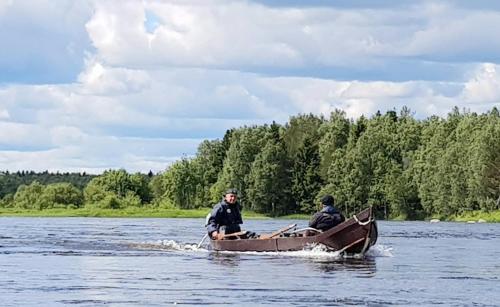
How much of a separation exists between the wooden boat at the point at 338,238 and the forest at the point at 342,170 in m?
76.5

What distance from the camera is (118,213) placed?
136125 millimetres

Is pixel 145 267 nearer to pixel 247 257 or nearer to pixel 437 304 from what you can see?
pixel 247 257

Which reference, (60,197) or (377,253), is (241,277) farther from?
(60,197)

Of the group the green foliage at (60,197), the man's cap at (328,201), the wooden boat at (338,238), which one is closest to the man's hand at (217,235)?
the wooden boat at (338,238)

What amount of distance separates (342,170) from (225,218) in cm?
9298

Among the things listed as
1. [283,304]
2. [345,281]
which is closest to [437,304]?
[283,304]

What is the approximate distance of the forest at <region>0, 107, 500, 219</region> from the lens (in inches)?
4646

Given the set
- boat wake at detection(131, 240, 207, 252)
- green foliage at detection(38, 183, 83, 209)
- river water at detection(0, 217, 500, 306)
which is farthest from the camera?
green foliage at detection(38, 183, 83, 209)

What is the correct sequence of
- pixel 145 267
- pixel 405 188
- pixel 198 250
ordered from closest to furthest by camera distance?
pixel 145 267 < pixel 198 250 < pixel 405 188

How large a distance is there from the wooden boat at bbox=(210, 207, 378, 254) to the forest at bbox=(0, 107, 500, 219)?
7653 centimetres

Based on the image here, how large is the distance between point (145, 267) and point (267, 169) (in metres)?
107

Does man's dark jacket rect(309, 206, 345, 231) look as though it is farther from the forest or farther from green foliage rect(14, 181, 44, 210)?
green foliage rect(14, 181, 44, 210)

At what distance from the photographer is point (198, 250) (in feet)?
144

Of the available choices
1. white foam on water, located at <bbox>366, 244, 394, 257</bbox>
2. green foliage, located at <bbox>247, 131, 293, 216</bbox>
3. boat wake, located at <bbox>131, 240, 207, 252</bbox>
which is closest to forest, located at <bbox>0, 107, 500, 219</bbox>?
green foliage, located at <bbox>247, 131, 293, 216</bbox>
